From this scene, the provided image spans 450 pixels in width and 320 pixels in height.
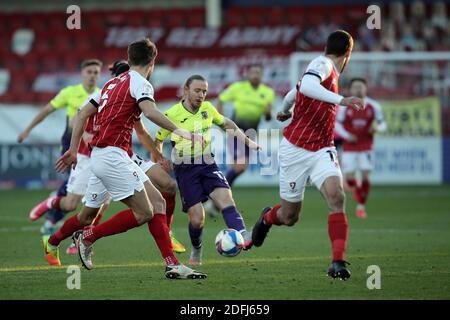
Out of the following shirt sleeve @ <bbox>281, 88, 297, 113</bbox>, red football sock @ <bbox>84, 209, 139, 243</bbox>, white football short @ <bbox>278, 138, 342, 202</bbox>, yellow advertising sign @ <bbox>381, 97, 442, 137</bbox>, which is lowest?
red football sock @ <bbox>84, 209, 139, 243</bbox>

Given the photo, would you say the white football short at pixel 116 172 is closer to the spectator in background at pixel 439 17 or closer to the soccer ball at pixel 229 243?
the soccer ball at pixel 229 243

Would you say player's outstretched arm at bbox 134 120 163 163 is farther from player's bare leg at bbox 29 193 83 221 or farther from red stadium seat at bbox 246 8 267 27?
red stadium seat at bbox 246 8 267 27

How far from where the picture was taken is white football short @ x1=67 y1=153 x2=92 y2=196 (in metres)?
11.8

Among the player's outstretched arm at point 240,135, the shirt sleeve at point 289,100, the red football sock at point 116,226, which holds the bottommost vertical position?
the red football sock at point 116,226

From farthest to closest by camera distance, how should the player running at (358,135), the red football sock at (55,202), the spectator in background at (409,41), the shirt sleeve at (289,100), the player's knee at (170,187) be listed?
the spectator in background at (409,41) → the player running at (358,135) → the red football sock at (55,202) → the player's knee at (170,187) → the shirt sleeve at (289,100)

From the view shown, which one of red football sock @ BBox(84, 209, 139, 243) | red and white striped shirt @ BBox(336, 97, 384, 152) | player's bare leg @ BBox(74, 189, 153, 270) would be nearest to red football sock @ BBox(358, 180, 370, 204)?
red and white striped shirt @ BBox(336, 97, 384, 152)

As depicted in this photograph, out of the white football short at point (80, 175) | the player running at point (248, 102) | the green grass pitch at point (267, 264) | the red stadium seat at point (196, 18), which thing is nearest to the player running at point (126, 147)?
the green grass pitch at point (267, 264)

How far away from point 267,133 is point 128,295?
13.5 m

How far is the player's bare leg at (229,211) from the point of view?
395 inches

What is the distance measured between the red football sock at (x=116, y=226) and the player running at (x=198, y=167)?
1164mm

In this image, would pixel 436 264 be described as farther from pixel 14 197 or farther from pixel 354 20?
pixel 354 20

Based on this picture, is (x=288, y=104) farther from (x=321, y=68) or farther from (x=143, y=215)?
(x=143, y=215)

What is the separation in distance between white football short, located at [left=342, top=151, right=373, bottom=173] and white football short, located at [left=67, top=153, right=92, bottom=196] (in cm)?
667

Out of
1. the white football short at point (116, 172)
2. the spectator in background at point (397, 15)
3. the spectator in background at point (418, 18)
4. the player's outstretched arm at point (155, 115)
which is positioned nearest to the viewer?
the player's outstretched arm at point (155, 115)
